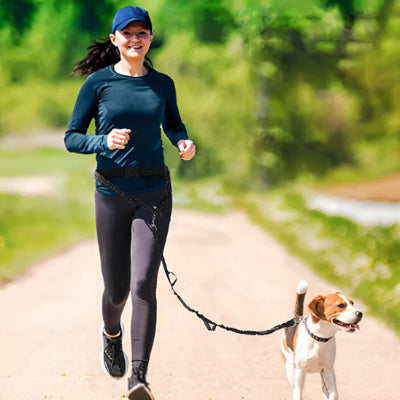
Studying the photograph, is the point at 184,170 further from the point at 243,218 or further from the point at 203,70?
the point at 243,218

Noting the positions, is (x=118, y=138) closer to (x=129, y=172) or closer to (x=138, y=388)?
(x=129, y=172)

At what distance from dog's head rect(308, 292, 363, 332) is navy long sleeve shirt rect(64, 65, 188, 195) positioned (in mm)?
1106

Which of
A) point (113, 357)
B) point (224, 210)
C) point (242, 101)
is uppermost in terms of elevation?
point (113, 357)

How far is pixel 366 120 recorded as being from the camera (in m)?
22.3

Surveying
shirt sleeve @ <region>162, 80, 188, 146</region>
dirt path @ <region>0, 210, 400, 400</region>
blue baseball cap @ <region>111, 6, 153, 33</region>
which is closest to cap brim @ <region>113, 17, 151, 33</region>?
blue baseball cap @ <region>111, 6, 153, 33</region>

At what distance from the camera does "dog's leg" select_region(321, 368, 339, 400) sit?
149 inches

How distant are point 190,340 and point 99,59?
280 cm

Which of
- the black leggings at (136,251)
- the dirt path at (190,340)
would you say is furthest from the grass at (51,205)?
the black leggings at (136,251)

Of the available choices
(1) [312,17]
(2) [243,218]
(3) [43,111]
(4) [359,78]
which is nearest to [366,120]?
(4) [359,78]

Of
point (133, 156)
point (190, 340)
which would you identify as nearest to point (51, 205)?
point (190, 340)

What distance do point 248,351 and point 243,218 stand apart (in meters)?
9.33

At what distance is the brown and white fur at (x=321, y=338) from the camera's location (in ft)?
11.9

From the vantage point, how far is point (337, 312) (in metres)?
3.63

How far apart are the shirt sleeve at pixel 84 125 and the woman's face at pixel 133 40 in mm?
252
